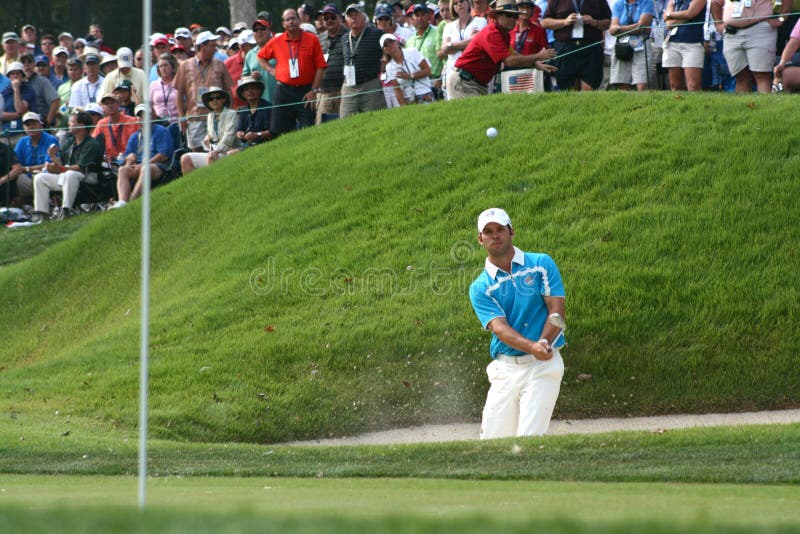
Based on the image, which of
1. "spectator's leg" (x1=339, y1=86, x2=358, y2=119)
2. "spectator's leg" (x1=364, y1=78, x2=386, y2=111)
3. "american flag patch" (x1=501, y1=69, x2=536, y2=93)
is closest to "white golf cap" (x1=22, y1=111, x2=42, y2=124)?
"spectator's leg" (x1=339, y1=86, x2=358, y2=119)

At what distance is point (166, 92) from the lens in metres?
22.8

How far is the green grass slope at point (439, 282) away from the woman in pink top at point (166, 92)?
4.06 m

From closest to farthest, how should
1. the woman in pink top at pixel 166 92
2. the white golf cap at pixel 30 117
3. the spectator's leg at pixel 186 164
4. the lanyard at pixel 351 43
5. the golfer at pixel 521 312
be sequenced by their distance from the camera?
1. the golfer at pixel 521 312
2. the lanyard at pixel 351 43
3. the spectator's leg at pixel 186 164
4. the woman in pink top at pixel 166 92
5. the white golf cap at pixel 30 117

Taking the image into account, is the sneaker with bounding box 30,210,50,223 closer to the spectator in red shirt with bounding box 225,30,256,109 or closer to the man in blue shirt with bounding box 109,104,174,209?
the man in blue shirt with bounding box 109,104,174,209

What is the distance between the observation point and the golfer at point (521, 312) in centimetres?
989

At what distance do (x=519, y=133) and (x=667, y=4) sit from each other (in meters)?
2.69

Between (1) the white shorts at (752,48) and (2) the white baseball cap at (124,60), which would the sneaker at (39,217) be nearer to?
(2) the white baseball cap at (124,60)

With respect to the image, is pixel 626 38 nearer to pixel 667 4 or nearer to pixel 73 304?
pixel 667 4

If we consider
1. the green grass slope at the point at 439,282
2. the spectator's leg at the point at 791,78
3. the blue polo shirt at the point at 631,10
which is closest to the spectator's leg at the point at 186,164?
the green grass slope at the point at 439,282

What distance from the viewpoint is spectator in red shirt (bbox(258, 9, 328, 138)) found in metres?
20.4

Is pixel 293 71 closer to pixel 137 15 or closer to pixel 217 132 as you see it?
pixel 217 132

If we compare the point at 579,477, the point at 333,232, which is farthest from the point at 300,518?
the point at 333,232

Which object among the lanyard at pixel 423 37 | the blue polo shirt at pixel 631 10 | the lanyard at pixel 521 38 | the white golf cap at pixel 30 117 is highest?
the blue polo shirt at pixel 631 10

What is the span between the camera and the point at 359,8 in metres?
19.5
